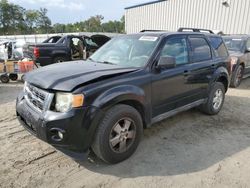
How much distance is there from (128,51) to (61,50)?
7316 millimetres

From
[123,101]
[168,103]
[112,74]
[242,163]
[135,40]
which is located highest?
[135,40]

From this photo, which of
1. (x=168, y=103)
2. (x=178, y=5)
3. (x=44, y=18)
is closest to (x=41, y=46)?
(x=168, y=103)

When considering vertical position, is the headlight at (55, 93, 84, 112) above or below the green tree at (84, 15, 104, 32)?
below

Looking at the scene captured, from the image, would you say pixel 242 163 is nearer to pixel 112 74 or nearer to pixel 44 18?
pixel 112 74

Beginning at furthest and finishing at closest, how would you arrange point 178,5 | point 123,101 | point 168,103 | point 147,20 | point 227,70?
1. point 147,20
2. point 178,5
3. point 227,70
4. point 168,103
5. point 123,101

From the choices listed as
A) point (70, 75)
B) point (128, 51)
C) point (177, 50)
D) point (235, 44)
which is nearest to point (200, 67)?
point (177, 50)

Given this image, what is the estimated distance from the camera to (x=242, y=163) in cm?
347

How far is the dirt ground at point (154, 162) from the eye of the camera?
3.00 meters

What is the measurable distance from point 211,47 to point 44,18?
287ft

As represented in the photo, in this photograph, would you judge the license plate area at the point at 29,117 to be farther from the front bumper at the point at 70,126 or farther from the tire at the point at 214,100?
the tire at the point at 214,100

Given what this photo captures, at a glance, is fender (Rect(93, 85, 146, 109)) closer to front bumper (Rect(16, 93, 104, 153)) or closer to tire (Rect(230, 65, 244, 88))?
front bumper (Rect(16, 93, 104, 153))

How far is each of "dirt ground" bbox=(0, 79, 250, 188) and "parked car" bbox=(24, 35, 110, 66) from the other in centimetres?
602

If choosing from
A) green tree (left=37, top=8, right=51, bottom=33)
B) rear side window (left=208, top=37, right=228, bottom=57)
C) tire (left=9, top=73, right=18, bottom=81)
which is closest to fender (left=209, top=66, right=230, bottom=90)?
rear side window (left=208, top=37, right=228, bottom=57)

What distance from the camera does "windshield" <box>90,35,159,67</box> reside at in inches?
150
